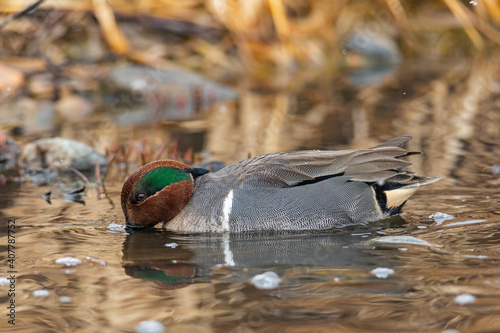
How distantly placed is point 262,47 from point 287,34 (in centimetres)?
94

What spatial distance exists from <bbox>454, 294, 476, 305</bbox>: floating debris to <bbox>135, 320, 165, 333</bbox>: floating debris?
1.49m

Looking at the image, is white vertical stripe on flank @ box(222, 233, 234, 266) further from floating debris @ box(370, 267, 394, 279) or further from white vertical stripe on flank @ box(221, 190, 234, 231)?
floating debris @ box(370, 267, 394, 279)

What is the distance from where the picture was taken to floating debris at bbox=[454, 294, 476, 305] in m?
3.80

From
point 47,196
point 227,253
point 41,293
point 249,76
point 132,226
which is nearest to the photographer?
point 41,293

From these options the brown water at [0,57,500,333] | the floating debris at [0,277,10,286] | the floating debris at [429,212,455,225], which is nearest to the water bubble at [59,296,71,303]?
the brown water at [0,57,500,333]

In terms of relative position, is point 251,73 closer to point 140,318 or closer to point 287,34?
point 287,34

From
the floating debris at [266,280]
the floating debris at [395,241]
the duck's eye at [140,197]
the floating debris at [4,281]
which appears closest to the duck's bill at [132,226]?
the duck's eye at [140,197]

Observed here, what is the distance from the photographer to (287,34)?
14922mm

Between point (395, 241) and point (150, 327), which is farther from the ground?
point (395, 241)

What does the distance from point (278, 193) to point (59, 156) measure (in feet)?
10.4

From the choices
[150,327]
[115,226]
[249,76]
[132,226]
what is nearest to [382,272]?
[150,327]

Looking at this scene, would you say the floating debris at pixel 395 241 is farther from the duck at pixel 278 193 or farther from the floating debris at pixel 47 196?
the floating debris at pixel 47 196

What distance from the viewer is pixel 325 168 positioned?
549 cm

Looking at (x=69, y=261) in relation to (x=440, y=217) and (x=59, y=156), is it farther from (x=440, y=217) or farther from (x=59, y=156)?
(x=59, y=156)
